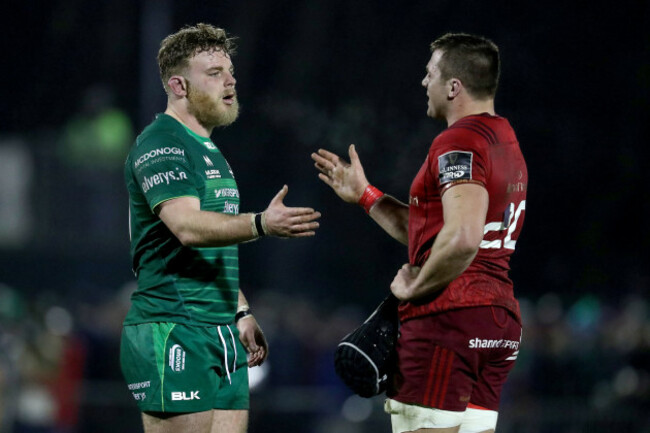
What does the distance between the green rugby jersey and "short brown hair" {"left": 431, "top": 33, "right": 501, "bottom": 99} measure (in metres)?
1.22

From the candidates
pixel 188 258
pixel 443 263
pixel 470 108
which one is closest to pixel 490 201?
pixel 443 263

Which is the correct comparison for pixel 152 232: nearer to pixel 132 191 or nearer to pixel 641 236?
pixel 132 191

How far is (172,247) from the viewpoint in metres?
4.15

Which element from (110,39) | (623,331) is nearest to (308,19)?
(110,39)

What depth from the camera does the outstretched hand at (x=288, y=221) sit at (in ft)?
12.4

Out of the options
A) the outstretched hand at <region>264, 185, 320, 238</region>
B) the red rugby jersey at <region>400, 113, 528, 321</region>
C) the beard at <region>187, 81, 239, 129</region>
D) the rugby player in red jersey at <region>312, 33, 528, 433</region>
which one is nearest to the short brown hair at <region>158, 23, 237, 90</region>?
the beard at <region>187, 81, 239, 129</region>

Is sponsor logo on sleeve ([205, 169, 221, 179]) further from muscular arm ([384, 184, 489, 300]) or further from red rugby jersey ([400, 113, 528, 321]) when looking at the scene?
muscular arm ([384, 184, 489, 300])

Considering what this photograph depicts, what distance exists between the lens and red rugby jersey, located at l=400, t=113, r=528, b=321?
12.5 feet

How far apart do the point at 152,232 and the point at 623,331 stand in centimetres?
830

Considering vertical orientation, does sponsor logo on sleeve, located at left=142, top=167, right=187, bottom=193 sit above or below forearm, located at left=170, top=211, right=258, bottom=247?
above

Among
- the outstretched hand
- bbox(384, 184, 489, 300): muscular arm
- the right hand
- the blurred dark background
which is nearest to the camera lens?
bbox(384, 184, 489, 300): muscular arm

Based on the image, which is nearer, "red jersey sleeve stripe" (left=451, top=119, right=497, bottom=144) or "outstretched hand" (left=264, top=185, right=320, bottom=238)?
"outstretched hand" (left=264, top=185, right=320, bottom=238)

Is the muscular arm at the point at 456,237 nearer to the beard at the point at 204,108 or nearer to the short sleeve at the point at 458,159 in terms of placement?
the short sleeve at the point at 458,159

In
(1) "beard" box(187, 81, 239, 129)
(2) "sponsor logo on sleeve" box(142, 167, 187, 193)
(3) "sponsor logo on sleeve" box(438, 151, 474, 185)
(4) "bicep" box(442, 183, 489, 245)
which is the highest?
(1) "beard" box(187, 81, 239, 129)
